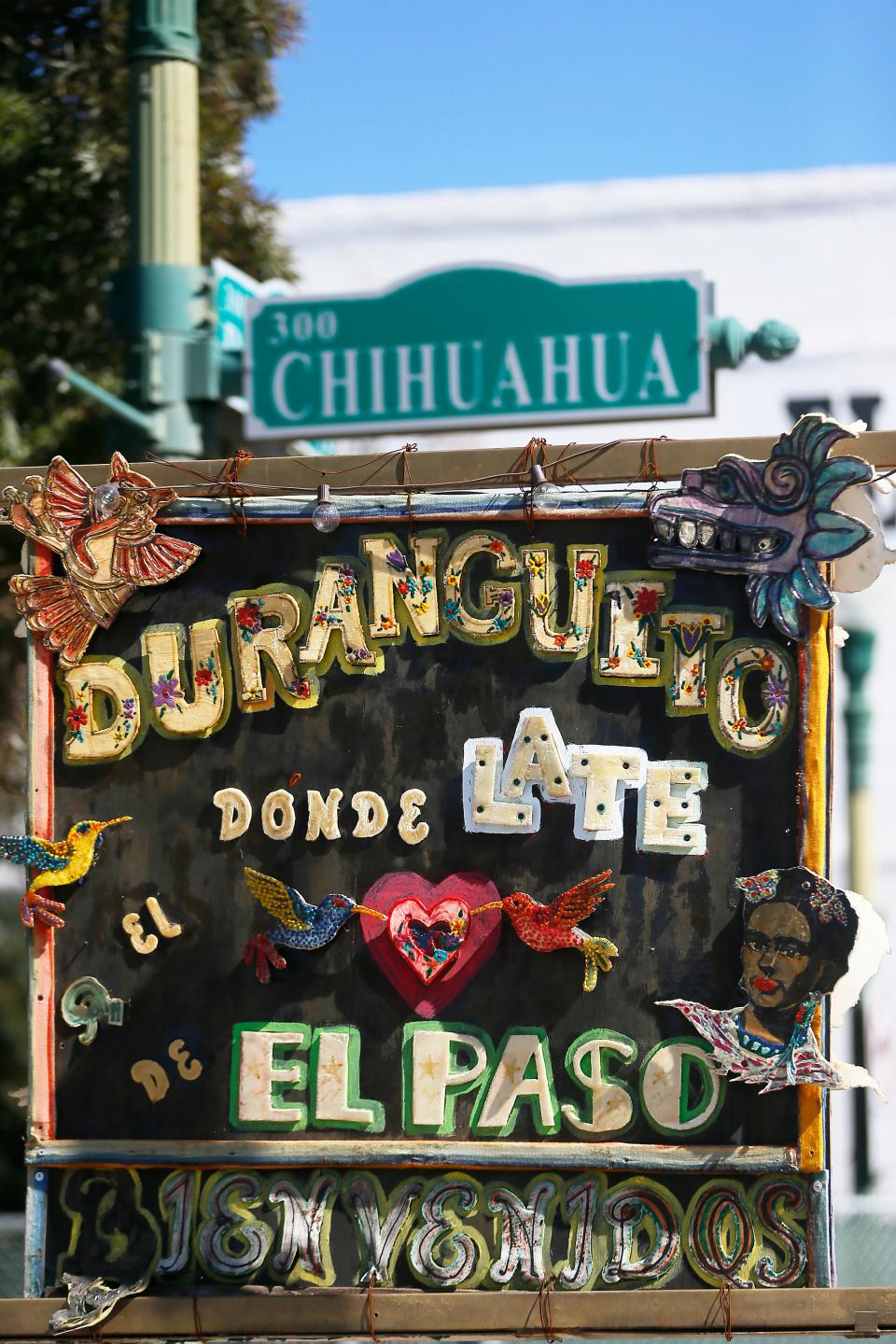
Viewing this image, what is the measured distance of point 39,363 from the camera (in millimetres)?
10055

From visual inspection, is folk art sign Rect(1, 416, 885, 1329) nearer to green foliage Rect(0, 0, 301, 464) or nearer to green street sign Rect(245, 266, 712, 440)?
green street sign Rect(245, 266, 712, 440)

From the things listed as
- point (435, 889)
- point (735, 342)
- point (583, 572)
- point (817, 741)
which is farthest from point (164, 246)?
point (817, 741)

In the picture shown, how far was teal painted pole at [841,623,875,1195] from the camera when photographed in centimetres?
1435

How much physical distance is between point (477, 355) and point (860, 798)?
8792 mm

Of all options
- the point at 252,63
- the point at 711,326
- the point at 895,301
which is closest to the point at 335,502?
the point at 711,326

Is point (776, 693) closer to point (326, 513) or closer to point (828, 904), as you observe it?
point (828, 904)

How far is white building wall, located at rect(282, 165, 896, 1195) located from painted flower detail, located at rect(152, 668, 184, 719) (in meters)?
11.6

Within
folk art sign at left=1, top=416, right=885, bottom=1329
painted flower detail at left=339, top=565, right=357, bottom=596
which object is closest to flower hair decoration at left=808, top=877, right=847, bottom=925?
folk art sign at left=1, top=416, right=885, bottom=1329

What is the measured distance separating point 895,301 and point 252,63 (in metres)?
7.87

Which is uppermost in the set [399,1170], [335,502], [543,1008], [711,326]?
[711,326]

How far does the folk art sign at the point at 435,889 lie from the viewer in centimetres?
365

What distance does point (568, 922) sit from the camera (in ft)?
12.1

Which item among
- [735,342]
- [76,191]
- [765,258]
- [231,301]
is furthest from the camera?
[765,258]

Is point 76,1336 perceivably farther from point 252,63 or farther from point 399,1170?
point 252,63
